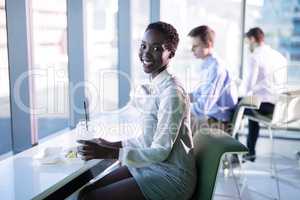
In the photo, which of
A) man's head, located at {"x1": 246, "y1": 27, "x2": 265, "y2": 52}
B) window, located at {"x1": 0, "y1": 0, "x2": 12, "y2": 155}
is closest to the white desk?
window, located at {"x1": 0, "y1": 0, "x2": 12, "y2": 155}

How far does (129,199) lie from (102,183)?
8.5 inches

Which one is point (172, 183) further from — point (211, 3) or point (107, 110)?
point (211, 3)

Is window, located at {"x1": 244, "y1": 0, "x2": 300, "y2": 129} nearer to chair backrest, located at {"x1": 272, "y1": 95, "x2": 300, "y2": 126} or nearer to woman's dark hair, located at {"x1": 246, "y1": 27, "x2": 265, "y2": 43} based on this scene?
woman's dark hair, located at {"x1": 246, "y1": 27, "x2": 265, "y2": 43}

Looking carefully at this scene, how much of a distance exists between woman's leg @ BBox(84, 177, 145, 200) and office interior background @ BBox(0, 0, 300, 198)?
53 cm

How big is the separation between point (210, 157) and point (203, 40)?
1.68 metres

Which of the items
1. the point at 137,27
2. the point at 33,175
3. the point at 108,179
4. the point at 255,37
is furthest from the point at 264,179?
the point at 33,175

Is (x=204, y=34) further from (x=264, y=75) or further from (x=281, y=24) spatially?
(x=281, y=24)

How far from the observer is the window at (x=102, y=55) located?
2.91 meters

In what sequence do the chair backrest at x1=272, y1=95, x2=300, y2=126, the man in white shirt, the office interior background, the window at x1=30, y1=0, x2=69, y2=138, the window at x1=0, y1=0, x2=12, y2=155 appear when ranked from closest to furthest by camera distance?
1. the window at x1=0, y1=0, x2=12, y2=155
2. the office interior background
3. the window at x1=30, y1=0, x2=69, y2=138
4. the chair backrest at x1=272, y1=95, x2=300, y2=126
5. the man in white shirt

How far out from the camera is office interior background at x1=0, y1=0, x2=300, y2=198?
6.67 ft

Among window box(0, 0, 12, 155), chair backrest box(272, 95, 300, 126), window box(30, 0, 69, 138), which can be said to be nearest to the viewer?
window box(0, 0, 12, 155)

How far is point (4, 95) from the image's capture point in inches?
80.0

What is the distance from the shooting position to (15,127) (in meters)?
2.07

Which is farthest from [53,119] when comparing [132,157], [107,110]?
[132,157]
